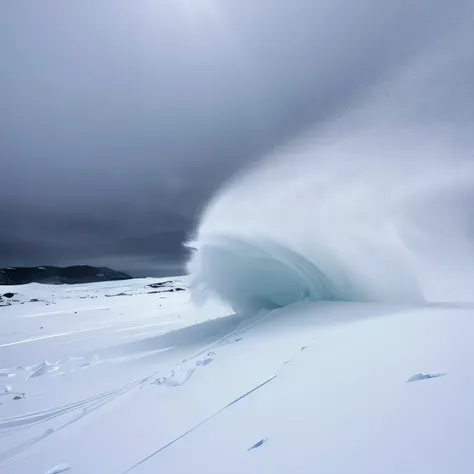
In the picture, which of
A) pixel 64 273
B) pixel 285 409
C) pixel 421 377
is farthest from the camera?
pixel 64 273

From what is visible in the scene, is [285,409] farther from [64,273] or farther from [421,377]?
[64,273]

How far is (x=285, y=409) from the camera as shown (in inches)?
97.0

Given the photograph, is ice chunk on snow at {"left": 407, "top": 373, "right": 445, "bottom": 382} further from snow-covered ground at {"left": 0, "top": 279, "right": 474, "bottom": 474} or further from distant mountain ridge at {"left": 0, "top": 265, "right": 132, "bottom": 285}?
distant mountain ridge at {"left": 0, "top": 265, "right": 132, "bottom": 285}

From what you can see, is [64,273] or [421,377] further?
[64,273]

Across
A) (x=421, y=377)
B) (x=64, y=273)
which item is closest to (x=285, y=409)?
(x=421, y=377)

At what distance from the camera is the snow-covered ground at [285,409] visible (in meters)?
1.74

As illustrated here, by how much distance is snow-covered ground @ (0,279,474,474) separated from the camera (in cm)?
174

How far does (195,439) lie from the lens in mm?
2430

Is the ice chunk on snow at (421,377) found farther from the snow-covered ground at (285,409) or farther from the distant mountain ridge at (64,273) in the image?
the distant mountain ridge at (64,273)

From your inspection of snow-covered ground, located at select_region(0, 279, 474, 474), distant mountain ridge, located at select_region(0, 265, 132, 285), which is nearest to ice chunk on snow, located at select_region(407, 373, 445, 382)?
snow-covered ground, located at select_region(0, 279, 474, 474)

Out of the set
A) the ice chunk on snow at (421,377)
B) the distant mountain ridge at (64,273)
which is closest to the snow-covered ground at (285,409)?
the ice chunk on snow at (421,377)

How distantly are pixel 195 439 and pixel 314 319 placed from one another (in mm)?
3886

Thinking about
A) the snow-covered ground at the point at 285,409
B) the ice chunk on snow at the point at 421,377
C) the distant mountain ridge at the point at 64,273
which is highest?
the distant mountain ridge at the point at 64,273

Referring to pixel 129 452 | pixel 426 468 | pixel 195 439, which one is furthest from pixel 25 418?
pixel 426 468
